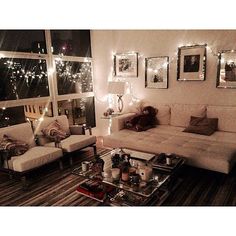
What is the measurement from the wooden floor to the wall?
1531 millimetres

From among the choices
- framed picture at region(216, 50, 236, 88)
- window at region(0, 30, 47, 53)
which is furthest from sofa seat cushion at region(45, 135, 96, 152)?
framed picture at region(216, 50, 236, 88)

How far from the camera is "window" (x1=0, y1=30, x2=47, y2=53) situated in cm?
370

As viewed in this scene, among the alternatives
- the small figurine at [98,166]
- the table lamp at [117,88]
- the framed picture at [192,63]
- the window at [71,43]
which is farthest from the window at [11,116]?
the framed picture at [192,63]

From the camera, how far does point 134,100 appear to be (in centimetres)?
509

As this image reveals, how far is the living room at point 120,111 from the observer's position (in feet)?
8.57

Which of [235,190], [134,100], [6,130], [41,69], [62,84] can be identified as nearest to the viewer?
[235,190]

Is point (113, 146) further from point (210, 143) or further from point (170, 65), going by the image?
point (170, 65)

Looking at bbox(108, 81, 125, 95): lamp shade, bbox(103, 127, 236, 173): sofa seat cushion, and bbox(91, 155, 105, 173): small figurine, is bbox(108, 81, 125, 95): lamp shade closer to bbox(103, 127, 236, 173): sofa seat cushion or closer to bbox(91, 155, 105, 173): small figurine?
bbox(103, 127, 236, 173): sofa seat cushion

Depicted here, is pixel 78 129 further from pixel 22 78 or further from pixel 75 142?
pixel 22 78

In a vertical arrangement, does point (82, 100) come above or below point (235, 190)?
above

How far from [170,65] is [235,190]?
261 cm

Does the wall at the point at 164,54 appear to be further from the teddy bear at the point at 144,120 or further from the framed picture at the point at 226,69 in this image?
the teddy bear at the point at 144,120
